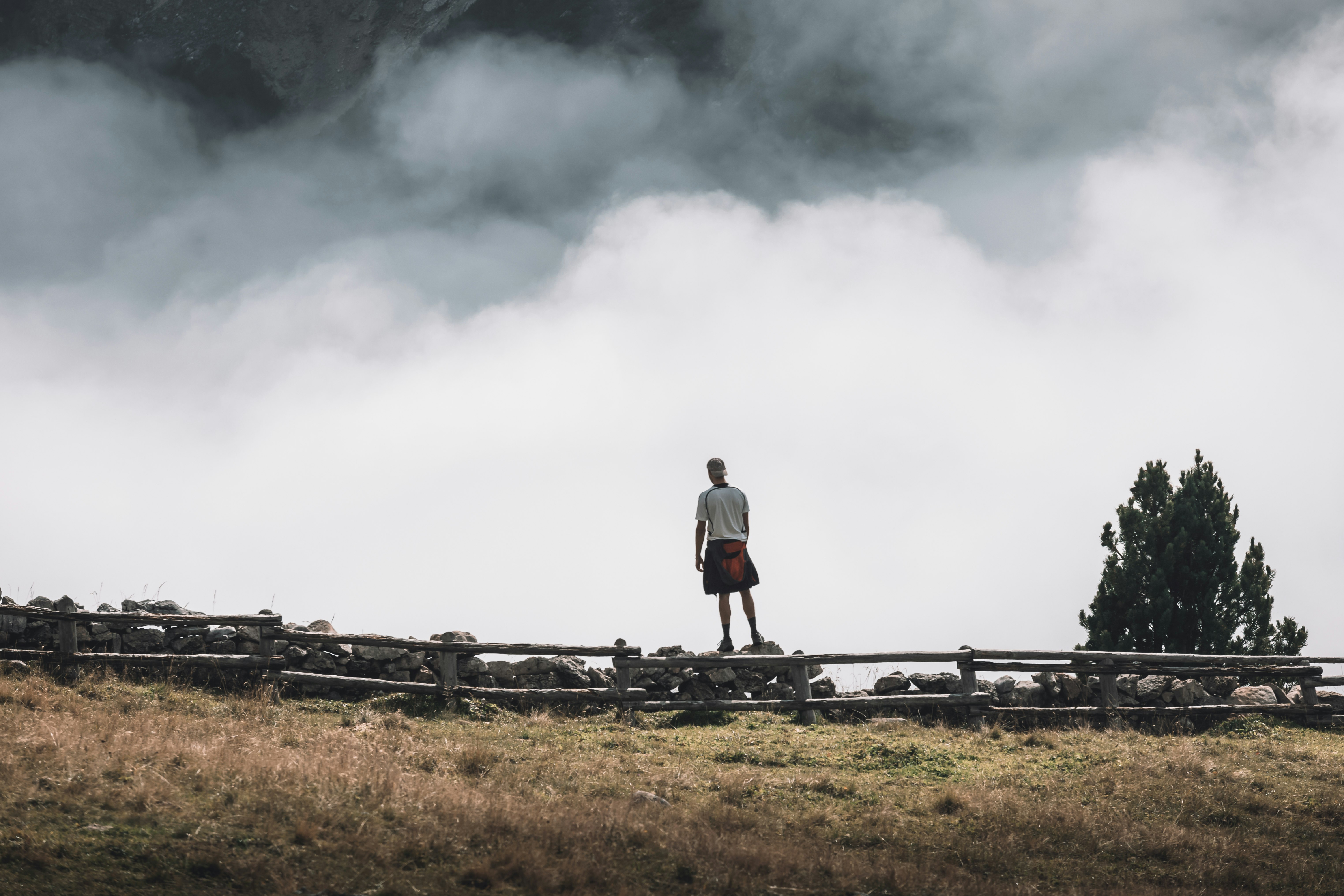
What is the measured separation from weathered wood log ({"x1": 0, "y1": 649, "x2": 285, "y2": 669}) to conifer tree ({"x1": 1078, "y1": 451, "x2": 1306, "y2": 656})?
55.2 feet

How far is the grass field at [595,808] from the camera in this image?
20.7ft

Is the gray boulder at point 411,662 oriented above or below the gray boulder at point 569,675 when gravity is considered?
above

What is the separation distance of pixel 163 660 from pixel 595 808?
781 cm

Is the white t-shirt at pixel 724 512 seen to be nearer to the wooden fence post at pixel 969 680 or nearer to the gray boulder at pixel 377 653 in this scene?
the wooden fence post at pixel 969 680

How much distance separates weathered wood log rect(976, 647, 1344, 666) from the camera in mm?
13812

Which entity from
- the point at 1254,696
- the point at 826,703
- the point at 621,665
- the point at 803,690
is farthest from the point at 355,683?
the point at 1254,696

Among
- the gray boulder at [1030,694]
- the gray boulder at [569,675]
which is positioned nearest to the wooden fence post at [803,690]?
A: the gray boulder at [569,675]

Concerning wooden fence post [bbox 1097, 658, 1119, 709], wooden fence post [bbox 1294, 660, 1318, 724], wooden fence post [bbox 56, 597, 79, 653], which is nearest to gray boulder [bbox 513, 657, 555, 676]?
wooden fence post [bbox 56, 597, 79, 653]

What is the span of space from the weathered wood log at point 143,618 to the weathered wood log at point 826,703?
16.7 ft

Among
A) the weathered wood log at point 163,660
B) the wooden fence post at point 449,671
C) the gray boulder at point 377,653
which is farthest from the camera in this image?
the gray boulder at point 377,653

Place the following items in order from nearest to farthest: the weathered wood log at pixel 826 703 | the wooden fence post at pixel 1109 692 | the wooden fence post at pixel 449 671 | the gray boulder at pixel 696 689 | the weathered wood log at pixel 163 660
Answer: the weathered wood log at pixel 163 660 < the wooden fence post at pixel 449 671 < the weathered wood log at pixel 826 703 < the gray boulder at pixel 696 689 < the wooden fence post at pixel 1109 692

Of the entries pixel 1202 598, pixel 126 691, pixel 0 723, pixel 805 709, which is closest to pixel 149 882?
pixel 0 723

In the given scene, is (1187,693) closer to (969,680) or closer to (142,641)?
(969,680)

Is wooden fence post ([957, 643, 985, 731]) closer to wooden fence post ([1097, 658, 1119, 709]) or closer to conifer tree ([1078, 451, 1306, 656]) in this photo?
wooden fence post ([1097, 658, 1119, 709])
